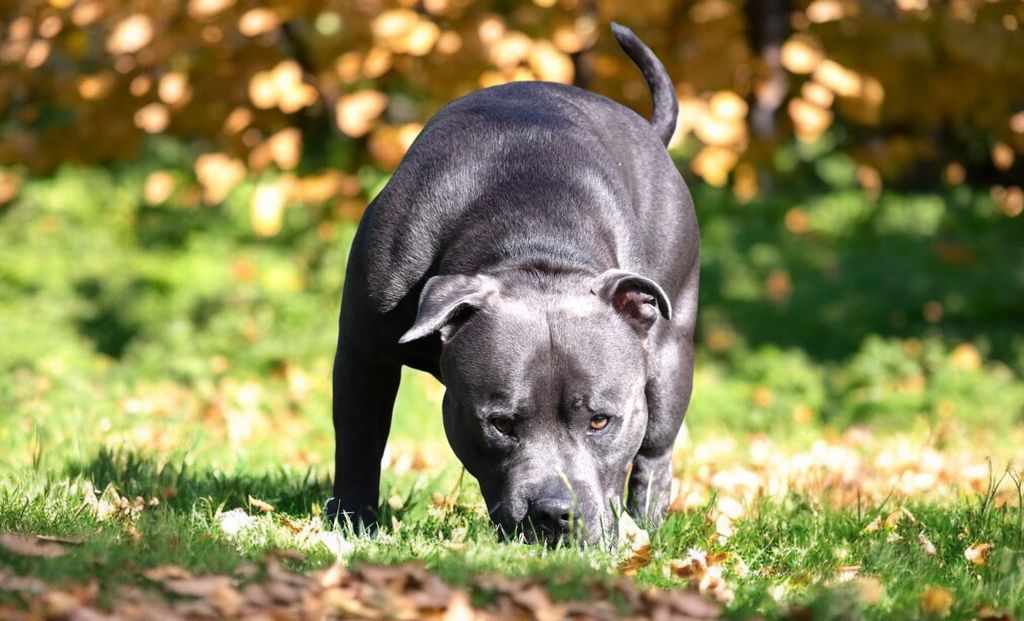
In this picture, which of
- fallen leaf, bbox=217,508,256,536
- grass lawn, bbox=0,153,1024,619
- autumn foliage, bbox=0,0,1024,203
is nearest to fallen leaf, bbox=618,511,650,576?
grass lawn, bbox=0,153,1024,619

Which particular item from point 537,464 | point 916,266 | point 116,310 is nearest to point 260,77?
point 116,310

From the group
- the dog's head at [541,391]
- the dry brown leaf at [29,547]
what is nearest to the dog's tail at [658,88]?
the dog's head at [541,391]

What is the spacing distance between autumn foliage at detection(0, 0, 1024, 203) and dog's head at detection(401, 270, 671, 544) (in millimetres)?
3067

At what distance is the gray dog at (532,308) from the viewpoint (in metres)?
3.95

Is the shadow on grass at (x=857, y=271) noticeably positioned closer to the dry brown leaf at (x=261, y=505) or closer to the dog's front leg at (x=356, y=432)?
the dog's front leg at (x=356, y=432)

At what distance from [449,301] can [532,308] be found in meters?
0.26

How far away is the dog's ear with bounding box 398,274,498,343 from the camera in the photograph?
152 inches

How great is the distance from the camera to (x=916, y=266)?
11320 mm

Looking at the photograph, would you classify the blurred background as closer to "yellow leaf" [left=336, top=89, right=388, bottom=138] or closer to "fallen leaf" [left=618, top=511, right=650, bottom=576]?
"yellow leaf" [left=336, top=89, right=388, bottom=138]

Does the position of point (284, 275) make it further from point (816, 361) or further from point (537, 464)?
point (537, 464)

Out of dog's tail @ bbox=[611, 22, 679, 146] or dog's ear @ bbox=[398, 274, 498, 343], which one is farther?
dog's tail @ bbox=[611, 22, 679, 146]

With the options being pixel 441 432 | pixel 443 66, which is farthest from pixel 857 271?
pixel 443 66

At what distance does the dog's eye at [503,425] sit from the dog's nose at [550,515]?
226mm

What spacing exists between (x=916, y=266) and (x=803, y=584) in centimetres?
797
